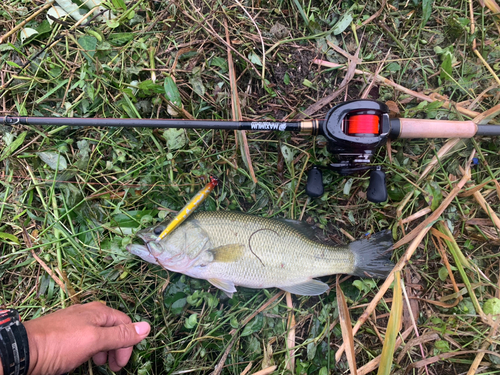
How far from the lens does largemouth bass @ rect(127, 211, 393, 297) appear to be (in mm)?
2559

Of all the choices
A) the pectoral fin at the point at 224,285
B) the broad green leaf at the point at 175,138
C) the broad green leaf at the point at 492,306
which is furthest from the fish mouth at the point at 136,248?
the broad green leaf at the point at 492,306

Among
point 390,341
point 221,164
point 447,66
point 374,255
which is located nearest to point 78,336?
point 221,164

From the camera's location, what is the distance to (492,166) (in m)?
2.94

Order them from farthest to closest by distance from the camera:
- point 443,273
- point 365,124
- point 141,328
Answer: point 443,273 → point 141,328 → point 365,124

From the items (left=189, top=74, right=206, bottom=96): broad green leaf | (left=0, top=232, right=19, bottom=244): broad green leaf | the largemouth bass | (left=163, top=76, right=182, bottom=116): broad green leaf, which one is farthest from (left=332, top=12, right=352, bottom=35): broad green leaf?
(left=0, top=232, right=19, bottom=244): broad green leaf

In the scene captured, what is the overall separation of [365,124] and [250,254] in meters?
1.37

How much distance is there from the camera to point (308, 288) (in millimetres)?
2693

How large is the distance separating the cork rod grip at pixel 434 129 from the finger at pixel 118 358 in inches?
112

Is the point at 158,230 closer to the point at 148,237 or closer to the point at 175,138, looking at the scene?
the point at 148,237

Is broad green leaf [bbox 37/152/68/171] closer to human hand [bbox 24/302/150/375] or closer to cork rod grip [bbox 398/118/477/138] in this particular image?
human hand [bbox 24/302/150/375]

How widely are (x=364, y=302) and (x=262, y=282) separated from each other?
98 centimetres

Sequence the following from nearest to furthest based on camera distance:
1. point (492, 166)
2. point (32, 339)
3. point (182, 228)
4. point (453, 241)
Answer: point (32, 339) < point (182, 228) < point (453, 241) < point (492, 166)

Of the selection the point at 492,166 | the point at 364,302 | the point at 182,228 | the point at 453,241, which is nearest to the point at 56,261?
the point at 182,228

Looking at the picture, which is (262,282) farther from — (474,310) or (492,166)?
(492,166)
